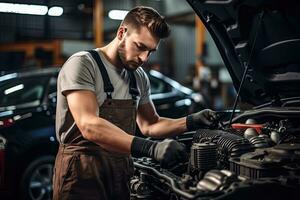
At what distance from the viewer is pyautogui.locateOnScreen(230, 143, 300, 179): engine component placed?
1.75 m

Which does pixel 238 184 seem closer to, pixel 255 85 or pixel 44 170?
pixel 255 85

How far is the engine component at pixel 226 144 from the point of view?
6.50ft

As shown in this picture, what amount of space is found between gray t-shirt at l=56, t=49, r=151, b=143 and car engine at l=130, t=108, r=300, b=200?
1.43ft

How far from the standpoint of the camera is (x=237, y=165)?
1.87 metres

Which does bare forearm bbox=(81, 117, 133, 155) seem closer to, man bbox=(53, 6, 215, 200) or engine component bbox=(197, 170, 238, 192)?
man bbox=(53, 6, 215, 200)

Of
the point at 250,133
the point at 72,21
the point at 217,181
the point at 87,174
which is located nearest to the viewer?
the point at 217,181

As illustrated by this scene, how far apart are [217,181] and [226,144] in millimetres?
515

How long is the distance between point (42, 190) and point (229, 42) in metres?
2.39

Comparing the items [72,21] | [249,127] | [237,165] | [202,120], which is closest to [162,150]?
[237,165]

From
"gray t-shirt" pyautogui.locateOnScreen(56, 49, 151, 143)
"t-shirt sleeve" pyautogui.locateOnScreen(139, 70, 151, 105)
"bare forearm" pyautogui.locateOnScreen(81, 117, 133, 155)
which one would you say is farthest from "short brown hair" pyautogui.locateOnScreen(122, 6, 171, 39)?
"bare forearm" pyautogui.locateOnScreen(81, 117, 133, 155)

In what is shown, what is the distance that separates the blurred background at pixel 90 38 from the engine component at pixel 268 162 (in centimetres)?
597

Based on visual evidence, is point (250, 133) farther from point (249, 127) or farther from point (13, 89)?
point (13, 89)

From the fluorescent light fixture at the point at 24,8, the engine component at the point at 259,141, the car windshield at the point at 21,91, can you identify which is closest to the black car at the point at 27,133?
the car windshield at the point at 21,91

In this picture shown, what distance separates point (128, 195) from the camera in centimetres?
216
